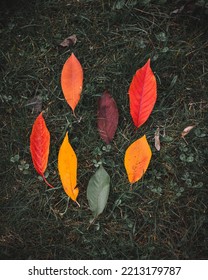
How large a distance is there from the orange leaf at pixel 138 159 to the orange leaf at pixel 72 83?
1.13 feet

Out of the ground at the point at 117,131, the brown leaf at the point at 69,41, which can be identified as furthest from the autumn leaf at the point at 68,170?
the brown leaf at the point at 69,41

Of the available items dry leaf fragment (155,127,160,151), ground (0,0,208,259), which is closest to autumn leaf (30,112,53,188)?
ground (0,0,208,259)

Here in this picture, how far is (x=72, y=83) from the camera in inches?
83.3

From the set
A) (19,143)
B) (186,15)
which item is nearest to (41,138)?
(19,143)

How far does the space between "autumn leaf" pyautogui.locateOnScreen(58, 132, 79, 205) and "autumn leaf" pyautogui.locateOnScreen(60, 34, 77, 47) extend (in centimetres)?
45

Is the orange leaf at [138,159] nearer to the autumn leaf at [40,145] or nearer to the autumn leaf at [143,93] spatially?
the autumn leaf at [143,93]

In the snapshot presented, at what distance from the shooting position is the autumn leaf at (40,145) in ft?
6.79

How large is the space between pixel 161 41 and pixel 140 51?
0.36 ft

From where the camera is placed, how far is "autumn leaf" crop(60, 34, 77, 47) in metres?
2.17

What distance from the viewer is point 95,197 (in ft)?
6.68

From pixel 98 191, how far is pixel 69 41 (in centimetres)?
72

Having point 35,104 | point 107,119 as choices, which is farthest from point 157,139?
point 35,104

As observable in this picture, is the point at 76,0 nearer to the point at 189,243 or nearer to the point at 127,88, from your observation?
the point at 127,88
